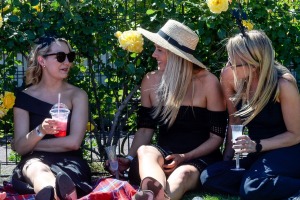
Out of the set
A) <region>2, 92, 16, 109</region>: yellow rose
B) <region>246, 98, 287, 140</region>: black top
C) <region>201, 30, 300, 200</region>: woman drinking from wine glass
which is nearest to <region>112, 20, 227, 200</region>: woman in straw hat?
<region>201, 30, 300, 200</region>: woman drinking from wine glass

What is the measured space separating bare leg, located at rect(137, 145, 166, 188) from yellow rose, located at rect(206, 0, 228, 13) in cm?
120

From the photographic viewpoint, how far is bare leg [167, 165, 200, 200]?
189 inches

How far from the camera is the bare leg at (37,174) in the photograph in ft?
15.4

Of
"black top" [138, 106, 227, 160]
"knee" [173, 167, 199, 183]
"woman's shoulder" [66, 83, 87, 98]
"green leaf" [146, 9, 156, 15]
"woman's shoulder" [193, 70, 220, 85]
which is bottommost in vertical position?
"knee" [173, 167, 199, 183]

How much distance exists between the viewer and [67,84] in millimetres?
5477

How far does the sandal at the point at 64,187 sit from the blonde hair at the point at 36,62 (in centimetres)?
120

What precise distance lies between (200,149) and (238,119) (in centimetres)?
37

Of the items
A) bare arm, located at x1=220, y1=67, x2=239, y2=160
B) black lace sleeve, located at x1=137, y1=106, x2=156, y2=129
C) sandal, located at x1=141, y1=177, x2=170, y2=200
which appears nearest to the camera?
sandal, located at x1=141, y1=177, x2=170, y2=200

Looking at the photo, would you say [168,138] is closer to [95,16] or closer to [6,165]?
[95,16]

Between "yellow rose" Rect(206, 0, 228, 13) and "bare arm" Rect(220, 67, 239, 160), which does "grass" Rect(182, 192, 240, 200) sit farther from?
"yellow rose" Rect(206, 0, 228, 13)

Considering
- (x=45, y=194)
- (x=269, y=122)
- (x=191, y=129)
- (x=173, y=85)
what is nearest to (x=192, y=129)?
(x=191, y=129)

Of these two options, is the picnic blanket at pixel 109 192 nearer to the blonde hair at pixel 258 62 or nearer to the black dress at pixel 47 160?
the black dress at pixel 47 160

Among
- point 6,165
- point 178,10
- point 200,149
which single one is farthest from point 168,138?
point 6,165

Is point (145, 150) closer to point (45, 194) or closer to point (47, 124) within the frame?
point (47, 124)
